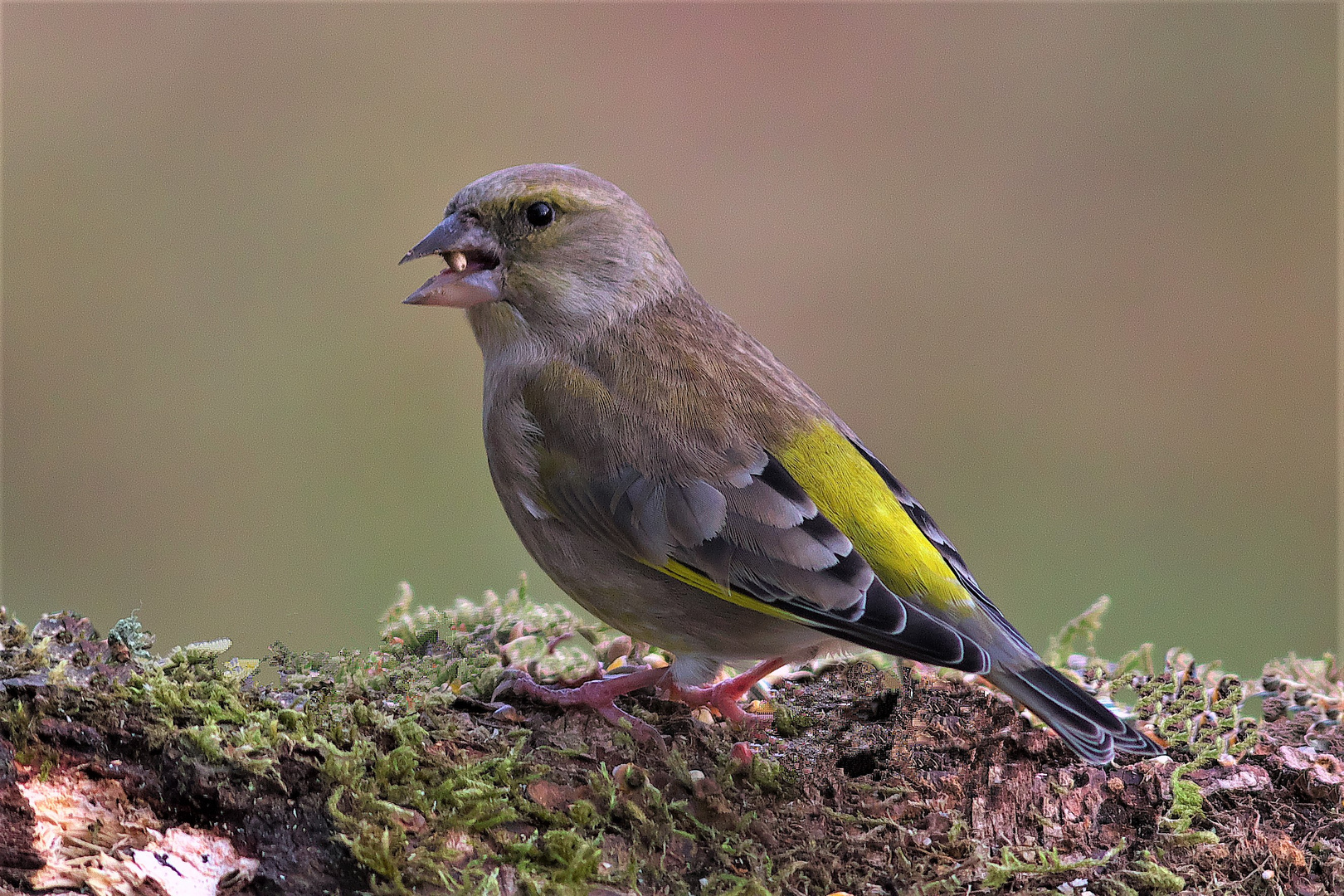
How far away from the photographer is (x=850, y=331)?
9875 mm

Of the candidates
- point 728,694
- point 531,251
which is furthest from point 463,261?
point 728,694

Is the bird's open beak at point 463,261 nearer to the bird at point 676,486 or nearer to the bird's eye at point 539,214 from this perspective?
the bird at point 676,486

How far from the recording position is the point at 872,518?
3.54 metres

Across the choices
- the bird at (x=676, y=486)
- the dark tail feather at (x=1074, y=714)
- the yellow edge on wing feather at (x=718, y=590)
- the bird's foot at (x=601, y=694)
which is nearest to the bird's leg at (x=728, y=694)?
the bird at (x=676, y=486)

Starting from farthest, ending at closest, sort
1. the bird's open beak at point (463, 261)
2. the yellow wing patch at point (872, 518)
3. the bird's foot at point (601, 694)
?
the bird's open beak at point (463, 261) < the yellow wing patch at point (872, 518) < the bird's foot at point (601, 694)

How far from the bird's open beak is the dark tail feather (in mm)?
2121

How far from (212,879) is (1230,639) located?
6.75 metres

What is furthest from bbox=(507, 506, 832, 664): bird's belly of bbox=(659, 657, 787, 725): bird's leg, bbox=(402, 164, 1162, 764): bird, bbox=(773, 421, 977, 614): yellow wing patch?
bbox=(773, 421, 977, 614): yellow wing patch

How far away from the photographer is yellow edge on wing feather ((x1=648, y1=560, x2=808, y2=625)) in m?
3.30

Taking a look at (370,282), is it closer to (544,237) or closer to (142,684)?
(544,237)

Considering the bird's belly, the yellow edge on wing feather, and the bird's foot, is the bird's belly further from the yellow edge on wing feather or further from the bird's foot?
the bird's foot

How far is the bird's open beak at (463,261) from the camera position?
156 inches

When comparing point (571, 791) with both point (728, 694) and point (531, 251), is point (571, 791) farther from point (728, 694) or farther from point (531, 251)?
point (531, 251)

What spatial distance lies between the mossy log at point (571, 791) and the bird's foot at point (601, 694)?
47 millimetres
